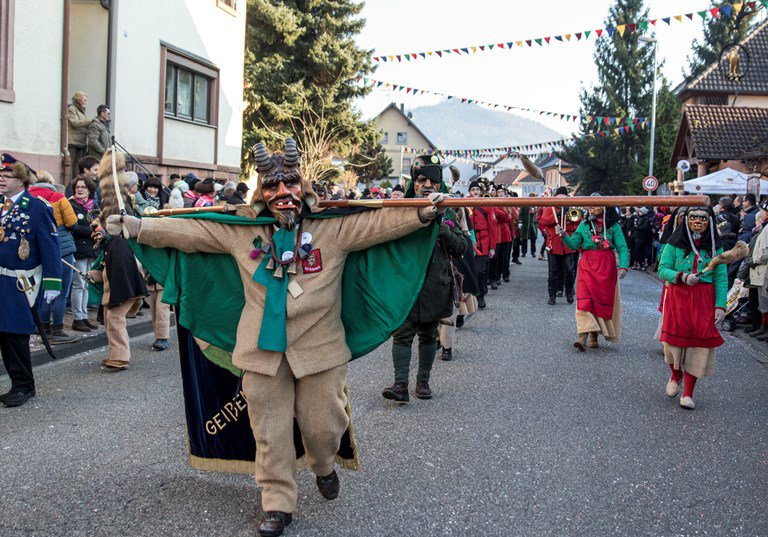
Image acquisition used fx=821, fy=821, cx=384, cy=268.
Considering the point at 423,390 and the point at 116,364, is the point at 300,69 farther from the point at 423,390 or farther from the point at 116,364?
the point at 423,390

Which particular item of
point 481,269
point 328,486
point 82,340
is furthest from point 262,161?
point 481,269

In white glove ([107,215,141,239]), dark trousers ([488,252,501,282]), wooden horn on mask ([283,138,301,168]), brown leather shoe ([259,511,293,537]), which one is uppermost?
wooden horn on mask ([283,138,301,168])

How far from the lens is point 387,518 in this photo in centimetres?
434

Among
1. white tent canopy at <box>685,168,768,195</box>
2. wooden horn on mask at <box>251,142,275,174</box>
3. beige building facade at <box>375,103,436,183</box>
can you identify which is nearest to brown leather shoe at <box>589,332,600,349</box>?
wooden horn on mask at <box>251,142,275,174</box>

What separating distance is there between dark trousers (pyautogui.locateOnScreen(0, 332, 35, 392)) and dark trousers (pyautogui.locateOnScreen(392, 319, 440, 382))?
2976mm

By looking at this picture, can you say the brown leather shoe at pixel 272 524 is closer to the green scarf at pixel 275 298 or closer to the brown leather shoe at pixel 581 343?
the green scarf at pixel 275 298

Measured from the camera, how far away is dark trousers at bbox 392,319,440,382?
690 centimetres

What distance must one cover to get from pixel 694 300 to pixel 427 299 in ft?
7.92

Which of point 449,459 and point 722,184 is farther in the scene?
point 722,184

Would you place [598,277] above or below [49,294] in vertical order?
above

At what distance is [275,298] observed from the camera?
4199mm

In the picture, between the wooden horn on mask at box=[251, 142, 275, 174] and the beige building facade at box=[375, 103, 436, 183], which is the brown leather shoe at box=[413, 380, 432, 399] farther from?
the beige building facade at box=[375, 103, 436, 183]

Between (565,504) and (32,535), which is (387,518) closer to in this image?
(565,504)

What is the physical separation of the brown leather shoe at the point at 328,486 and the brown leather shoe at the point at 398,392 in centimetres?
236
